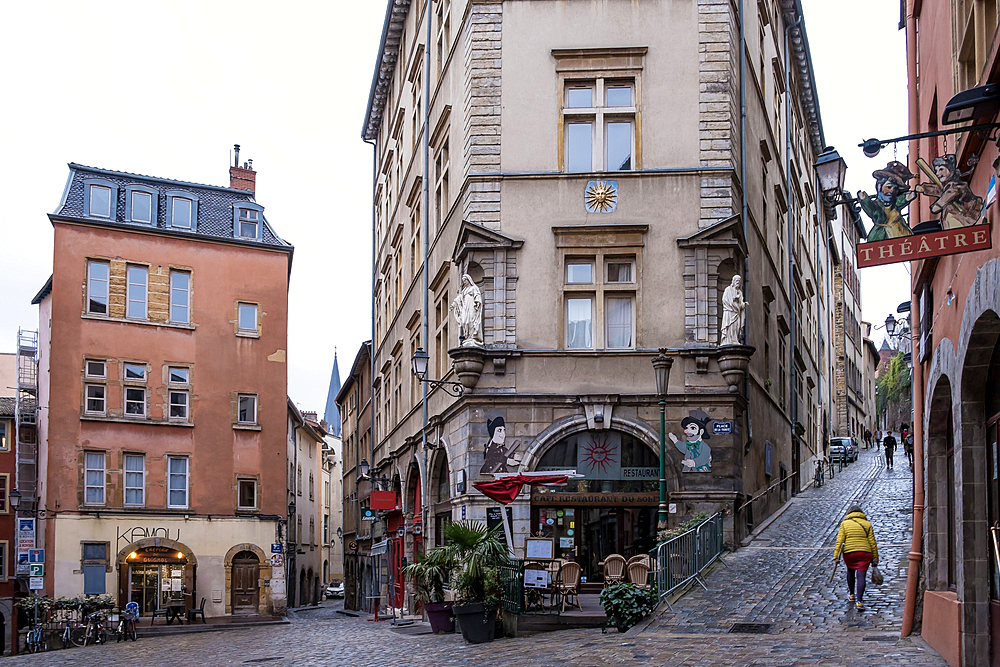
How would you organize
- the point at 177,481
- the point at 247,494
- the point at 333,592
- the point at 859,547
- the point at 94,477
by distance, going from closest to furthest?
the point at 859,547 → the point at 94,477 → the point at 177,481 → the point at 247,494 → the point at 333,592

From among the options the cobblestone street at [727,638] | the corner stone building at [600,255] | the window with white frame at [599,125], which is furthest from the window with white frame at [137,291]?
the window with white frame at [599,125]

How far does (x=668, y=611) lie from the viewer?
1805 centimetres

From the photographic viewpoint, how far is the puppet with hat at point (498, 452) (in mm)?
24391

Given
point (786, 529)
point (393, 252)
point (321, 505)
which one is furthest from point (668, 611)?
point (321, 505)

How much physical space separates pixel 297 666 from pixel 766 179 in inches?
790

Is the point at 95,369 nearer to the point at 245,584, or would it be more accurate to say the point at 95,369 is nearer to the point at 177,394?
the point at 177,394

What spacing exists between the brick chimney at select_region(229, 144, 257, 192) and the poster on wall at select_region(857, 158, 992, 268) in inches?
1631

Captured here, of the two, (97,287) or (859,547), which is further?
(97,287)

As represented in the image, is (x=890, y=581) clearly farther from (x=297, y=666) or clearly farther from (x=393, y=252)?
(x=393, y=252)

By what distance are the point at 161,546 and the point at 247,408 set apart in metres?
6.17

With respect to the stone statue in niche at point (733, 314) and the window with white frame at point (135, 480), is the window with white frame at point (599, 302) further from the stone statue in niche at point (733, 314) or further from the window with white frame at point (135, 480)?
the window with white frame at point (135, 480)

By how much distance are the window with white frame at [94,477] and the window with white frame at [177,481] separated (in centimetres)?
229

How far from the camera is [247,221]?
147 feet

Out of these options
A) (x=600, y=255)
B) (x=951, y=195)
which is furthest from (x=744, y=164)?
(x=951, y=195)
